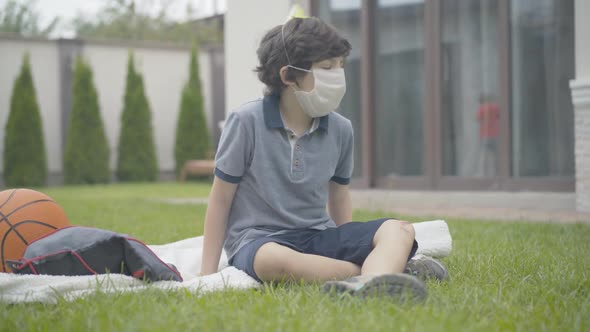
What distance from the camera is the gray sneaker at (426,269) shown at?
2861 millimetres

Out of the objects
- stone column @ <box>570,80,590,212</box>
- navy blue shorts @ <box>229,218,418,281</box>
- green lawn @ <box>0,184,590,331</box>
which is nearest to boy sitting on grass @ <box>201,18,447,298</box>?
navy blue shorts @ <box>229,218,418,281</box>

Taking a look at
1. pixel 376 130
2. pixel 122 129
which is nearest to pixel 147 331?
pixel 376 130

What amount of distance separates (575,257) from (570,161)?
363 cm

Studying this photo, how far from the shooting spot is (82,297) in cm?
243

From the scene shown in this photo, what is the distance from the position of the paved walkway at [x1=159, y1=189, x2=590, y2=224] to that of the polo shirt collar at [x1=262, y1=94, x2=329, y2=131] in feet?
9.38

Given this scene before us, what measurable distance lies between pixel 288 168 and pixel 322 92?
37 centimetres

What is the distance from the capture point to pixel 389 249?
104 inches

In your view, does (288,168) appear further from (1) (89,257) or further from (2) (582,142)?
(2) (582,142)

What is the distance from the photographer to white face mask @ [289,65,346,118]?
3.01 metres

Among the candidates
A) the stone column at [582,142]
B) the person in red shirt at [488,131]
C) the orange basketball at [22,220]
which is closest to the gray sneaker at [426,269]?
the orange basketball at [22,220]

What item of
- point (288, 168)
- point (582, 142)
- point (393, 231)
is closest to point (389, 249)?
point (393, 231)

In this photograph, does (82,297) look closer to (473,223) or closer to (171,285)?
(171,285)

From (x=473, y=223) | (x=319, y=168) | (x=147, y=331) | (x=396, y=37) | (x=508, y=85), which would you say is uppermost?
(x=396, y=37)

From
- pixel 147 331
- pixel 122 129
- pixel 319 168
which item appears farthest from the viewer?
pixel 122 129
